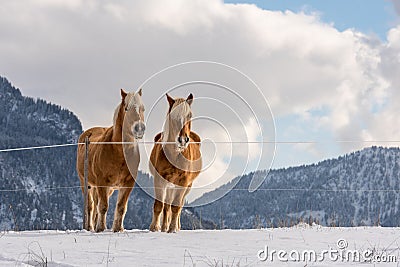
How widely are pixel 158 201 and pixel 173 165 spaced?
637 mm

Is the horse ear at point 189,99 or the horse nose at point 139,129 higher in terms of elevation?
the horse ear at point 189,99

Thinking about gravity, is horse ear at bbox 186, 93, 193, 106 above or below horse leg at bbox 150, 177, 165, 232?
above

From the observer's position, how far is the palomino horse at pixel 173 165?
9.15 m

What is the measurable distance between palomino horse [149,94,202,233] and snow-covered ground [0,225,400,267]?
108cm

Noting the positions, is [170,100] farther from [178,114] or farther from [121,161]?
[121,161]

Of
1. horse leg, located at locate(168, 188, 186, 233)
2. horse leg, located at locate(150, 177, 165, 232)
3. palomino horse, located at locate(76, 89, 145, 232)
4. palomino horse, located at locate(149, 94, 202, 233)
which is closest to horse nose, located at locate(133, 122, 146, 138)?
palomino horse, located at locate(76, 89, 145, 232)

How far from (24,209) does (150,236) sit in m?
180

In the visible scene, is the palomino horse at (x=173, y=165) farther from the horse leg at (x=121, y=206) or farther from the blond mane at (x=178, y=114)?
the horse leg at (x=121, y=206)

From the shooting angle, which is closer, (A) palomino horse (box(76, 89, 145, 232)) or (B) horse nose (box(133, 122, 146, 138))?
(B) horse nose (box(133, 122, 146, 138))

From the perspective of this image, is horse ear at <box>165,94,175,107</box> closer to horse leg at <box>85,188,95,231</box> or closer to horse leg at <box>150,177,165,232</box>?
horse leg at <box>150,177,165,232</box>

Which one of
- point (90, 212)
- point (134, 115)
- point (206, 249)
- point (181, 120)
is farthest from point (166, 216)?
point (206, 249)

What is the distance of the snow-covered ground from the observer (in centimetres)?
550

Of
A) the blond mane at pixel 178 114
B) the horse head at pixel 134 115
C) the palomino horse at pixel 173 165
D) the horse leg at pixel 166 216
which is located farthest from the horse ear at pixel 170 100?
the horse leg at pixel 166 216

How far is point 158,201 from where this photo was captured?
30.4 feet
